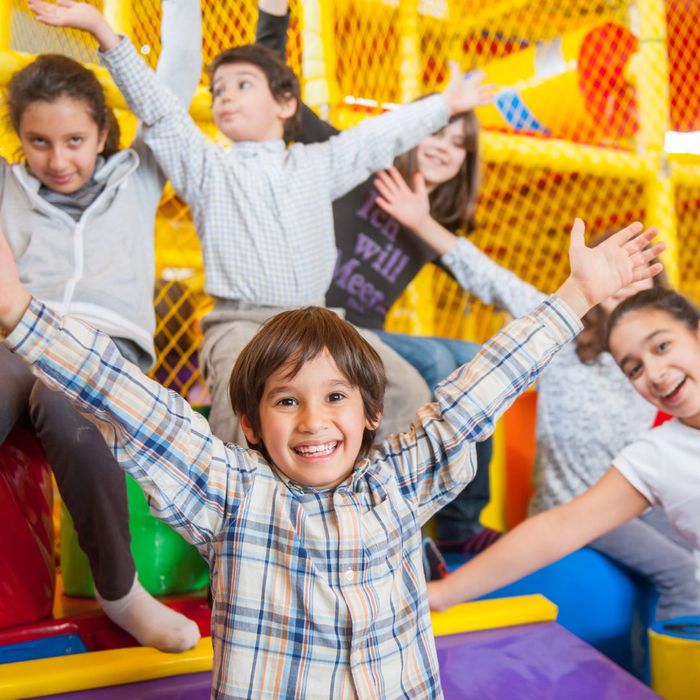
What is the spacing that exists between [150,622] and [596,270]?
58 centimetres

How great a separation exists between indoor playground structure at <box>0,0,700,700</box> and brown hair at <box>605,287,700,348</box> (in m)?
0.37

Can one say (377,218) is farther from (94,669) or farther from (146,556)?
(94,669)

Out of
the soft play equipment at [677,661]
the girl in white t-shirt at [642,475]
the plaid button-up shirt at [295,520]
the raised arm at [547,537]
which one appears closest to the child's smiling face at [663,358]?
the girl in white t-shirt at [642,475]

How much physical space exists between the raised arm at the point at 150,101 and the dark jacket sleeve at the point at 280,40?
263mm

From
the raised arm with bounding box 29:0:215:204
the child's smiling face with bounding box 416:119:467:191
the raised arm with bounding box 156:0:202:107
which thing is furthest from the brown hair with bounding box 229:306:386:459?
the child's smiling face with bounding box 416:119:467:191

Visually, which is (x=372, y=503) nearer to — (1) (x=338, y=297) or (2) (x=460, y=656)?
(2) (x=460, y=656)

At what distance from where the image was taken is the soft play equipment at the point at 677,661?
2.92 ft

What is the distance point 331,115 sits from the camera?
153 centimetres

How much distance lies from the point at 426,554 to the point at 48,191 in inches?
26.9

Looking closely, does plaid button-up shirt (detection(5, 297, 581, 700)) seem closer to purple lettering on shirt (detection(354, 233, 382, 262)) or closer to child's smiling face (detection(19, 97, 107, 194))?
child's smiling face (detection(19, 97, 107, 194))

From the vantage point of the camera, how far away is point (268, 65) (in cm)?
128

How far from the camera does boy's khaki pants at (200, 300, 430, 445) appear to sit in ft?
3.53

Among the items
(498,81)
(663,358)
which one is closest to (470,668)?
(663,358)

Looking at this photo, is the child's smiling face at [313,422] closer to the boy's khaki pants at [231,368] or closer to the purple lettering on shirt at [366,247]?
the boy's khaki pants at [231,368]
